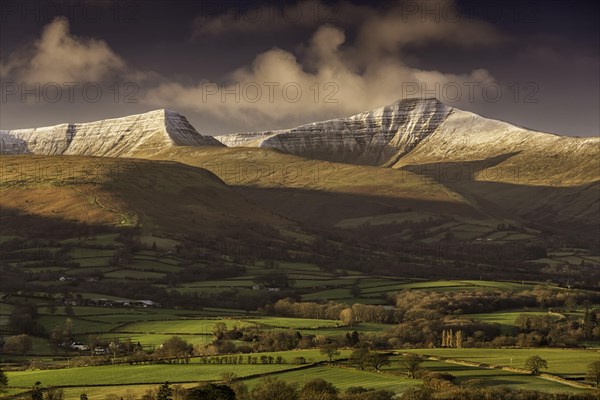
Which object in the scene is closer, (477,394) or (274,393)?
(477,394)

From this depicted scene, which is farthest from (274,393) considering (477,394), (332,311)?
(332,311)

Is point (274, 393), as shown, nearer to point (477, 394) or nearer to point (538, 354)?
point (477, 394)

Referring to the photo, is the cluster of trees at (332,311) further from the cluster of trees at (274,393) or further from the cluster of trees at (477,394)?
the cluster of trees at (477,394)

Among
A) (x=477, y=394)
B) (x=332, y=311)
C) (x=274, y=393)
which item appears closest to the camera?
(x=477, y=394)

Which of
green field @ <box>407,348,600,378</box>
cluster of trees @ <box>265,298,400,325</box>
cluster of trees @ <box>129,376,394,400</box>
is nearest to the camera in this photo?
cluster of trees @ <box>129,376,394,400</box>

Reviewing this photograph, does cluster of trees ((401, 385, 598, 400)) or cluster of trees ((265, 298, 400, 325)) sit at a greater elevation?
cluster of trees ((265, 298, 400, 325))

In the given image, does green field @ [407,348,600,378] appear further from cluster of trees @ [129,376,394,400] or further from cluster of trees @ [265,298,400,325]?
cluster of trees @ [265,298,400,325]

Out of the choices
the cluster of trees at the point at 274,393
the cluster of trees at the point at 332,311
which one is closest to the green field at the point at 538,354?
the cluster of trees at the point at 274,393

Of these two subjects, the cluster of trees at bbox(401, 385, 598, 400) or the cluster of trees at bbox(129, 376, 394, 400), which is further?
the cluster of trees at bbox(129, 376, 394, 400)

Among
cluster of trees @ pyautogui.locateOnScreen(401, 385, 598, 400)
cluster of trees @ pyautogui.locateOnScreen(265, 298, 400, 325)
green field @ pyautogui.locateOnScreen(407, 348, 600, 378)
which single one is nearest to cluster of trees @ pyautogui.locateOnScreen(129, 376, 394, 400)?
cluster of trees @ pyautogui.locateOnScreen(401, 385, 598, 400)

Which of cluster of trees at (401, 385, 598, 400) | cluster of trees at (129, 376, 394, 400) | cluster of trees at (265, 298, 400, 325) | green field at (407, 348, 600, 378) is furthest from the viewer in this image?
cluster of trees at (265, 298, 400, 325)

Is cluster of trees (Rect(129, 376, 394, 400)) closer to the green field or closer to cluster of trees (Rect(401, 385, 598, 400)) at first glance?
cluster of trees (Rect(401, 385, 598, 400))

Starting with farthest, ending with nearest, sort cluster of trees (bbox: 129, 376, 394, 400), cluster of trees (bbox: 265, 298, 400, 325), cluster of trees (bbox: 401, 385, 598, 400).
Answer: cluster of trees (bbox: 265, 298, 400, 325) < cluster of trees (bbox: 129, 376, 394, 400) < cluster of trees (bbox: 401, 385, 598, 400)

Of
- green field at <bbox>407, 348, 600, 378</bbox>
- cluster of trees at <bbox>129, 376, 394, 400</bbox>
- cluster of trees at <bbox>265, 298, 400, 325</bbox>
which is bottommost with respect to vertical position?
green field at <bbox>407, 348, 600, 378</bbox>
